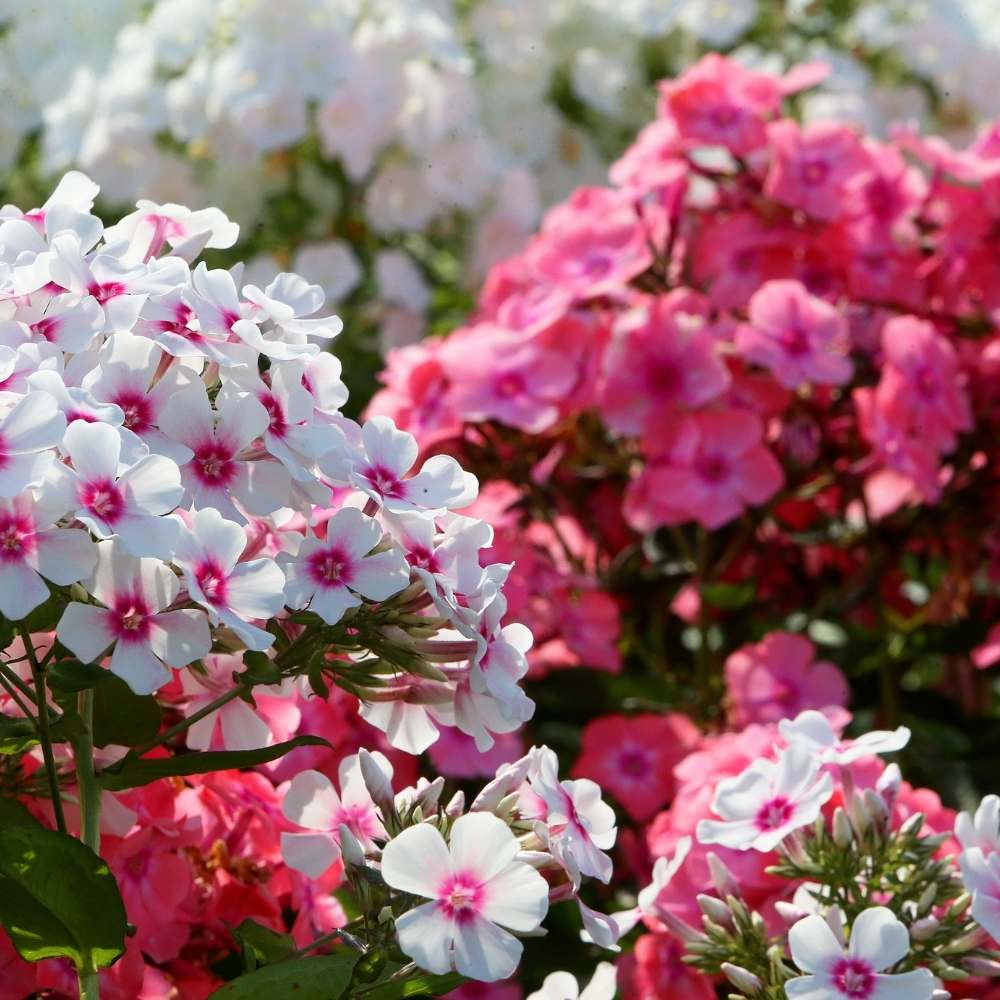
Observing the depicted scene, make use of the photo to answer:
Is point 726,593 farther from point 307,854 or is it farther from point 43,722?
point 43,722

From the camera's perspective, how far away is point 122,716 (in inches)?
29.1

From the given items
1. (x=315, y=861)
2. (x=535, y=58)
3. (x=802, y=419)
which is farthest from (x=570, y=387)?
(x=535, y=58)

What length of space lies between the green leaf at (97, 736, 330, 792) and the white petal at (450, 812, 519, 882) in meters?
0.09

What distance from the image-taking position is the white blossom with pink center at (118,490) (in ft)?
2.01

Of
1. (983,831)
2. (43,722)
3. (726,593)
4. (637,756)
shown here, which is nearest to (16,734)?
(43,722)

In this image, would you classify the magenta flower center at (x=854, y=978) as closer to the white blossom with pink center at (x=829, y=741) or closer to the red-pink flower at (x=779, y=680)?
the white blossom with pink center at (x=829, y=741)

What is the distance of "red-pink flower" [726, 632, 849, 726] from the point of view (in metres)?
1.41

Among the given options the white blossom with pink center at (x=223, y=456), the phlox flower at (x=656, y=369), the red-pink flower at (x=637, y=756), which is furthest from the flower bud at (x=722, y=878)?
the phlox flower at (x=656, y=369)

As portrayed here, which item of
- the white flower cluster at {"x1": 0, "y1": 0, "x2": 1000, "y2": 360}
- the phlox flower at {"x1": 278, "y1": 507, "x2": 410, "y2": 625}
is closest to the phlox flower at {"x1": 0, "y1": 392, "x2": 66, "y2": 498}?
the phlox flower at {"x1": 278, "y1": 507, "x2": 410, "y2": 625}

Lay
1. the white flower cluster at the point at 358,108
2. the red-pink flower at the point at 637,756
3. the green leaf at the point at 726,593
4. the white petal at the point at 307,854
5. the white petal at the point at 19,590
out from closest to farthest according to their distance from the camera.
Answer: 1. the white petal at the point at 19,590
2. the white petal at the point at 307,854
3. the red-pink flower at the point at 637,756
4. the green leaf at the point at 726,593
5. the white flower cluster at the point at 358,108

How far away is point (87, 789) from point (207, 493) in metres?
0.15

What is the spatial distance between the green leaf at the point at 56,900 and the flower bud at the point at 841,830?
345mm

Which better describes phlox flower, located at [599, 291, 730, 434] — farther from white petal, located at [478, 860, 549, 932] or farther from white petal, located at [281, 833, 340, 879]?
white petal, located at [478, 860, 549, 932]

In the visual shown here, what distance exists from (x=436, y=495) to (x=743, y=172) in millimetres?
907
